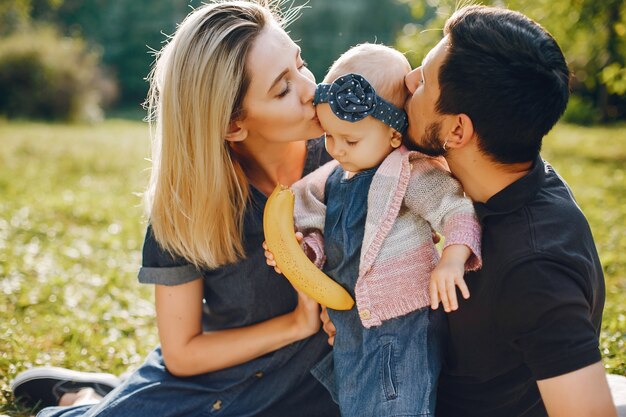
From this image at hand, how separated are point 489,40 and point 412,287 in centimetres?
81

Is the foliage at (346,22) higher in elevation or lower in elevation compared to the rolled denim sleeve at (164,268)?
higher

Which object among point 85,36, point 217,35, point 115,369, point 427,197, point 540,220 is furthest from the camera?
point 85,36

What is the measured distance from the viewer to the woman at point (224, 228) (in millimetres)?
2410

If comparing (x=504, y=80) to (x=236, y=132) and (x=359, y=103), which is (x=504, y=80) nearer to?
(x=359, y=103)

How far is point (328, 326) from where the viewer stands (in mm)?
2396

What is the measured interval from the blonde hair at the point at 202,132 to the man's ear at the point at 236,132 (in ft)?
0.11

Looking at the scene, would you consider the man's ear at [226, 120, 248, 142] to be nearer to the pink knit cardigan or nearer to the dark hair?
the pink knit cardigan

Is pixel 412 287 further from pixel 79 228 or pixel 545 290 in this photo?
pixel 79 228

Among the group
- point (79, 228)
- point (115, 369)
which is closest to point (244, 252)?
point (115, 369)

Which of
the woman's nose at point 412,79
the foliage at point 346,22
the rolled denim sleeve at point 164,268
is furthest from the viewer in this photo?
the foliage at point 346,22

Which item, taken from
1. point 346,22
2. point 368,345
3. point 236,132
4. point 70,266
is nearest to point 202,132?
point 236,132

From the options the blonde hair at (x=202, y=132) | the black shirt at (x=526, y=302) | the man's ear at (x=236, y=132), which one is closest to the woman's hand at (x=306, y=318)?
the blonde hair at (x=202, y=132)

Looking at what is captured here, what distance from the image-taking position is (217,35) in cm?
238

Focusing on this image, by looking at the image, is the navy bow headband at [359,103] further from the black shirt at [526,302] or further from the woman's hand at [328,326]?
the woman's hand at [328,326]
